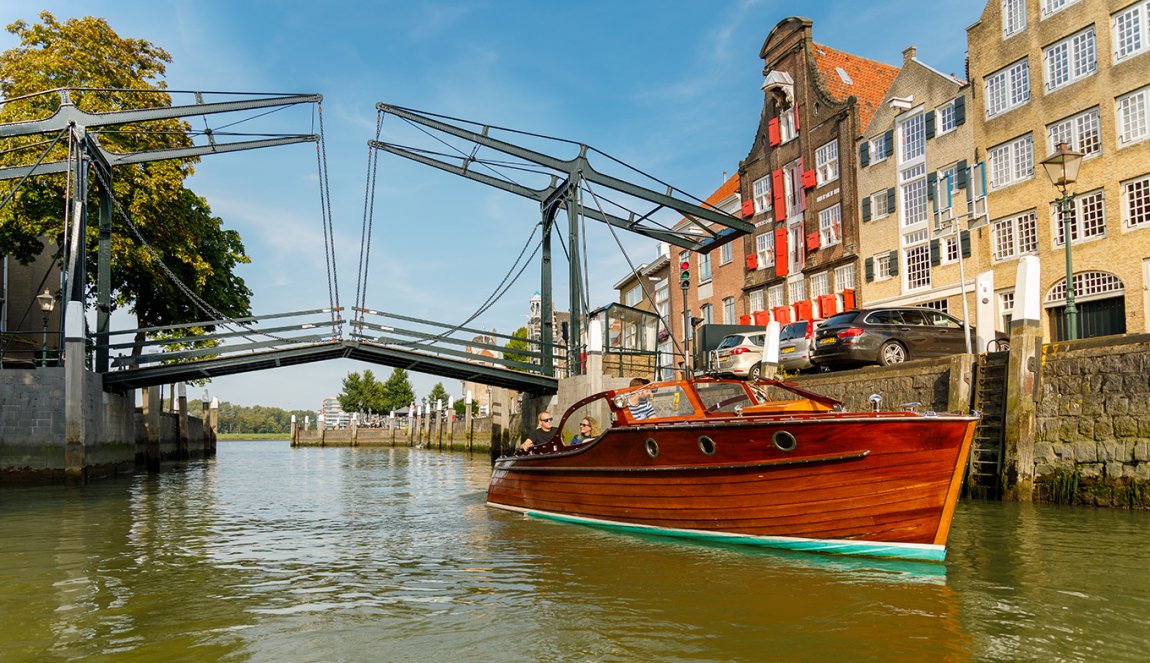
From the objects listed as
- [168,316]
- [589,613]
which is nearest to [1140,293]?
[589,613]

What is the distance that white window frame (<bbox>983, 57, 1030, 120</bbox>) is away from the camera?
2733 centimetres

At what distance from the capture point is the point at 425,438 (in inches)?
2630

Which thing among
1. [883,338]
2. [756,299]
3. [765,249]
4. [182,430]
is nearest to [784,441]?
[883,338]

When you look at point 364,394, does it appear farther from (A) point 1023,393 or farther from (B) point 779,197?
(A) point 1023,393

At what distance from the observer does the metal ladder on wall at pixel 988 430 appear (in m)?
15.2

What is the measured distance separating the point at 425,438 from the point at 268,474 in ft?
117

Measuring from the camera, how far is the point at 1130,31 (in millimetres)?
24000

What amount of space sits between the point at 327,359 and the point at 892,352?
16.9 meters

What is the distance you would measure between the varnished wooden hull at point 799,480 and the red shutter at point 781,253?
2795 centimetres

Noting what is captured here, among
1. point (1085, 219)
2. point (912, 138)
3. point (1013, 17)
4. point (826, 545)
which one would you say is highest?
point (1013, 17)

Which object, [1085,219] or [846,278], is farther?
[846,278]

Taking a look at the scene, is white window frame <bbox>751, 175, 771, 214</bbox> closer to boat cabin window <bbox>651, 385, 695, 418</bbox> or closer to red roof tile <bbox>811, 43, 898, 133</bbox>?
red roof tile <bbox>811, 43, 898, 133</bbox>

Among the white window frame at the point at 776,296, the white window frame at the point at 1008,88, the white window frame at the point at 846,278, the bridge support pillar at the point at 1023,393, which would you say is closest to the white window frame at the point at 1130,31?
the white window frame at the point at 1008,88

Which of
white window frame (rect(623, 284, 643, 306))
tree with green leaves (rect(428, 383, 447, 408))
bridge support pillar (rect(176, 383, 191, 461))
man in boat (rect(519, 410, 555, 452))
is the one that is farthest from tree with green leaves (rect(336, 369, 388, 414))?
man in boat (rect(519, 410, 555, 452))
